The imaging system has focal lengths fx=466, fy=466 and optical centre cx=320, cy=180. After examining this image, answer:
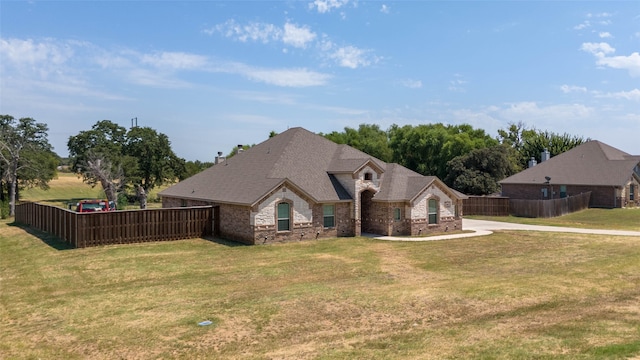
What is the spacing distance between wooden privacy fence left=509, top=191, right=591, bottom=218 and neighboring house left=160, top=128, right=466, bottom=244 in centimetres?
1562

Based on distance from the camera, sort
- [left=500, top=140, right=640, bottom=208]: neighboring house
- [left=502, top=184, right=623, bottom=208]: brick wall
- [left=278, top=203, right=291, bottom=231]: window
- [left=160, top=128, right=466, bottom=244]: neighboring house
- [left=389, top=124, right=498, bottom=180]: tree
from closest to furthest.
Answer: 1. [left=160, top=128, right=466, bottom=244]: neighboring house
2. [left=278, top=203, right=291, bottom=231]: window
3. [left=502, top=184, right=623, bottom=208]: brick wall
4. [left=500, top=140, right=640, bottom=208]: neighboring house
5. [left=389, top=124, right=498, bottom=180]: tree

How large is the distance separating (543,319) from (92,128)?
7953 cm

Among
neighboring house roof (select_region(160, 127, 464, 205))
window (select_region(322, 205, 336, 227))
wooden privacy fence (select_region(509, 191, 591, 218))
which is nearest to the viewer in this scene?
neighboring house roof (select_region(160, 127, 464, 205))

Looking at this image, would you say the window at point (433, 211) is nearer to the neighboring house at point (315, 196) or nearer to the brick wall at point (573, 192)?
the neighboring house at point (315, 196)

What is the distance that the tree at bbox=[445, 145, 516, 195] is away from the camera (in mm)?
61219

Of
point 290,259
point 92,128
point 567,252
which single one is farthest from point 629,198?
point 92,128

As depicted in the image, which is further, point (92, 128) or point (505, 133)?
point (505, 133)

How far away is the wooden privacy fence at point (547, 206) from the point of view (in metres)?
45.0

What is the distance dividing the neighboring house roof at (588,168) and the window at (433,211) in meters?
26.9

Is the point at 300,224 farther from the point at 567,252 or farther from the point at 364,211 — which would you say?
the point at 567,252

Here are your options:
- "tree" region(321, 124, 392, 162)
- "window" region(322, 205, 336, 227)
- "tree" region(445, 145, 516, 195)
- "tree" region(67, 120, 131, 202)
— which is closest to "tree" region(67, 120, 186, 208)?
"tree" region(67, 120, 131, 202)

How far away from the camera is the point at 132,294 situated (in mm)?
16094

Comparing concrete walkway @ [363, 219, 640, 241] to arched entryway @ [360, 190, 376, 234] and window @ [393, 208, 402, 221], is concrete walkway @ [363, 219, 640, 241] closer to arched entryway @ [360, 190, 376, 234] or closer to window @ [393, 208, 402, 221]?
arched entryway @ [360, 190, 376, 234]

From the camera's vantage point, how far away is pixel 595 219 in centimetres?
4338
